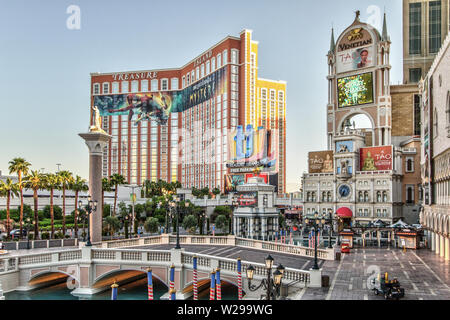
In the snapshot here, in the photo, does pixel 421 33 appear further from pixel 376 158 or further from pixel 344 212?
pixel 344 212

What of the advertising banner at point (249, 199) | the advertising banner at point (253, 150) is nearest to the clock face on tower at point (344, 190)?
the advertising banner at point (253, 150)

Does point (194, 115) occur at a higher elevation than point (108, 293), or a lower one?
higher

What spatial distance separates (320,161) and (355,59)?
2122 cm

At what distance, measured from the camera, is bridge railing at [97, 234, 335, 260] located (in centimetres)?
3472

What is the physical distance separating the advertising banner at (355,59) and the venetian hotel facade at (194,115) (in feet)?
132

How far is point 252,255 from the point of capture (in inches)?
1358

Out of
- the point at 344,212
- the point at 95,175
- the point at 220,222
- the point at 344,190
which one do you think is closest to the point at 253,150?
the point at 344,190

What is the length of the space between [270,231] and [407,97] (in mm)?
46947

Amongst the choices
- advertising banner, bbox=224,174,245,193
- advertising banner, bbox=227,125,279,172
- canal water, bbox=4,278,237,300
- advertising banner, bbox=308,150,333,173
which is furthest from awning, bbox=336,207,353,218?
canal water, bbox=4,278,237,300

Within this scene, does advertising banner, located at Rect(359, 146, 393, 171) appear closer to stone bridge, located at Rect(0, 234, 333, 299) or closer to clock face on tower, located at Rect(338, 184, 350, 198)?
clock face on tower, located at Rect(338, 184, 350, 198)

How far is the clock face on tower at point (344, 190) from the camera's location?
8295 centimetres

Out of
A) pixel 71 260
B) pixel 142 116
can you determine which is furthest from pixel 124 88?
pixel 71 260

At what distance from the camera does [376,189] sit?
258 feet
